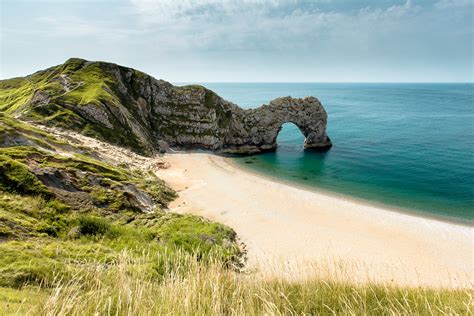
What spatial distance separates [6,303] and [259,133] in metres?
65.4

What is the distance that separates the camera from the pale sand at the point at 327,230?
79.3 feet

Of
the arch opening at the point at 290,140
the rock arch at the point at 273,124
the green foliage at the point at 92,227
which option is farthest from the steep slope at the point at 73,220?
the arch opening at the point at 290,140

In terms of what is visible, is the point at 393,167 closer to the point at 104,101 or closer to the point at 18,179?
the point at 104,101

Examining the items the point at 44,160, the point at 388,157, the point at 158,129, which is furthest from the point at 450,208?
the point at 158,129

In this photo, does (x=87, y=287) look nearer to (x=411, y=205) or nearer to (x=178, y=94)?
(x=411, y=205)

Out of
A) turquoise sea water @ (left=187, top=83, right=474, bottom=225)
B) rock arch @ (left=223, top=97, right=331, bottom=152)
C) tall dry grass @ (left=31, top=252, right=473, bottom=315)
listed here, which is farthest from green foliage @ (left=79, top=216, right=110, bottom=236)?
rock arch @ (left=223, top=97, right=331, bottom=152)

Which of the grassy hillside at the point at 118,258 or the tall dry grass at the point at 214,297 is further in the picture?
the grassy hillside at the point at 118,258

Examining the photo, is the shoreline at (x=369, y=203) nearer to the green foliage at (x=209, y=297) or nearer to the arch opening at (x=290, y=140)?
the arch opening at (x=290, y=140)

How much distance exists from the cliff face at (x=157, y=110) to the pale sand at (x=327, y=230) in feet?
57.9

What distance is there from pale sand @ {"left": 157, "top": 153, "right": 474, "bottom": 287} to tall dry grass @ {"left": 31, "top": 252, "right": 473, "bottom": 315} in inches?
429

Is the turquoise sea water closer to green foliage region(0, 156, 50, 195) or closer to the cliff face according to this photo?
the cliff face

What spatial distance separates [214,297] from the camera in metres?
6.20

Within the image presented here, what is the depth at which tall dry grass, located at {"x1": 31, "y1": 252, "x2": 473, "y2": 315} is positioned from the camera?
577cm

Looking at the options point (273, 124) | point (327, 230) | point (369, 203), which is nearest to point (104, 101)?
point (273, 124)
